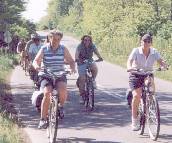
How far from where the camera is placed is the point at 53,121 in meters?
9.75

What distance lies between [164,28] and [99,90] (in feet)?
83.1

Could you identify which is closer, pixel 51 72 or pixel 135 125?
pixel 51 72

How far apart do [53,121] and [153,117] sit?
184cm

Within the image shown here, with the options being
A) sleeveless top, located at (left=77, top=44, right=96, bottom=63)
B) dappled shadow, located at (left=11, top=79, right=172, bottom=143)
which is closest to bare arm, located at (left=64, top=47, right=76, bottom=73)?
dappled shadow, located at (left=11, top=79, right=172, bottom=143)

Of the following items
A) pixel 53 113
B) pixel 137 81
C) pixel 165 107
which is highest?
pixel 137 81

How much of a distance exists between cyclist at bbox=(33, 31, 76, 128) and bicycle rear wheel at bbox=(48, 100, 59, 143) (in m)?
0.14

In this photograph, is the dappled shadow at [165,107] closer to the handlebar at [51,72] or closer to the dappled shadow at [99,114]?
the dappled shadow at [99,114]

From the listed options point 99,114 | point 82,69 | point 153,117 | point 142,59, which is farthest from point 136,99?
point 82,69

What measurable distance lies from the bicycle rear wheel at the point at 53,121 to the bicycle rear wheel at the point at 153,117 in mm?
1770

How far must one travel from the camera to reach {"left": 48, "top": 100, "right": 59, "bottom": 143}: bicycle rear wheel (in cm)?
957

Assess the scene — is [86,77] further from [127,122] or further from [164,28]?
[164,28]

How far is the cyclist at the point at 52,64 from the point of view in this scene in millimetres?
9953

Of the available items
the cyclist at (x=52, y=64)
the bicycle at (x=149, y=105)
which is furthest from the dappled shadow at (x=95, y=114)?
the cyclist at (x=52, y=64)

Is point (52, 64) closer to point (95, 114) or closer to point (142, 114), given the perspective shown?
point (142, 114)
